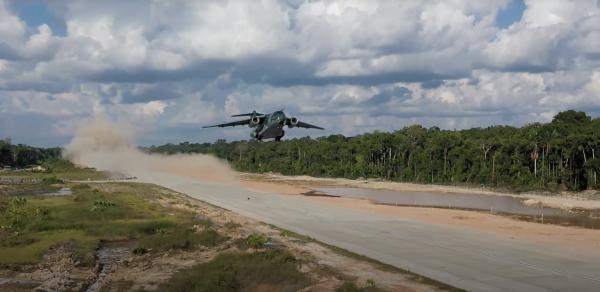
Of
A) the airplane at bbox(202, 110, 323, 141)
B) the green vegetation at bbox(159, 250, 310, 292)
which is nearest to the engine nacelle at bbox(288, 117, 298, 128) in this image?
the airplane at bbox(202, 110, 323, 141)

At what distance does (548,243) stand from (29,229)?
38.7 m

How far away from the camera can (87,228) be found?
51.0 m

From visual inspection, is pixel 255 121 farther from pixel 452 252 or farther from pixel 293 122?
pixel 452 252

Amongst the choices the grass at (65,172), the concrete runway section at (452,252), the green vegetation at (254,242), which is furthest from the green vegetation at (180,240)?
the grass at (65,172)

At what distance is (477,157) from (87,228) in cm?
9280

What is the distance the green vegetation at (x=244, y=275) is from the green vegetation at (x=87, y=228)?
774cm

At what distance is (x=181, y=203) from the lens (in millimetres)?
75250

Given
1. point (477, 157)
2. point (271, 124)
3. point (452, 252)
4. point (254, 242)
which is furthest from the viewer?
point (477, 157)

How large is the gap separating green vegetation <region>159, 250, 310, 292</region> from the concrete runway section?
6.56 metres

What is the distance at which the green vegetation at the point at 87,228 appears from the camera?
41.4m

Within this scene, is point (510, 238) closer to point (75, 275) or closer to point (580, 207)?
point (75, 275)

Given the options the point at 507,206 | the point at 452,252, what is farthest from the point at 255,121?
the point at 507,206

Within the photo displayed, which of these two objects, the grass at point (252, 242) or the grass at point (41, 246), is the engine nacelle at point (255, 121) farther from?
the grass at point (252, 242)

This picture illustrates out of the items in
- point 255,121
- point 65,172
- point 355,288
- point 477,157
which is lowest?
point 355,288
